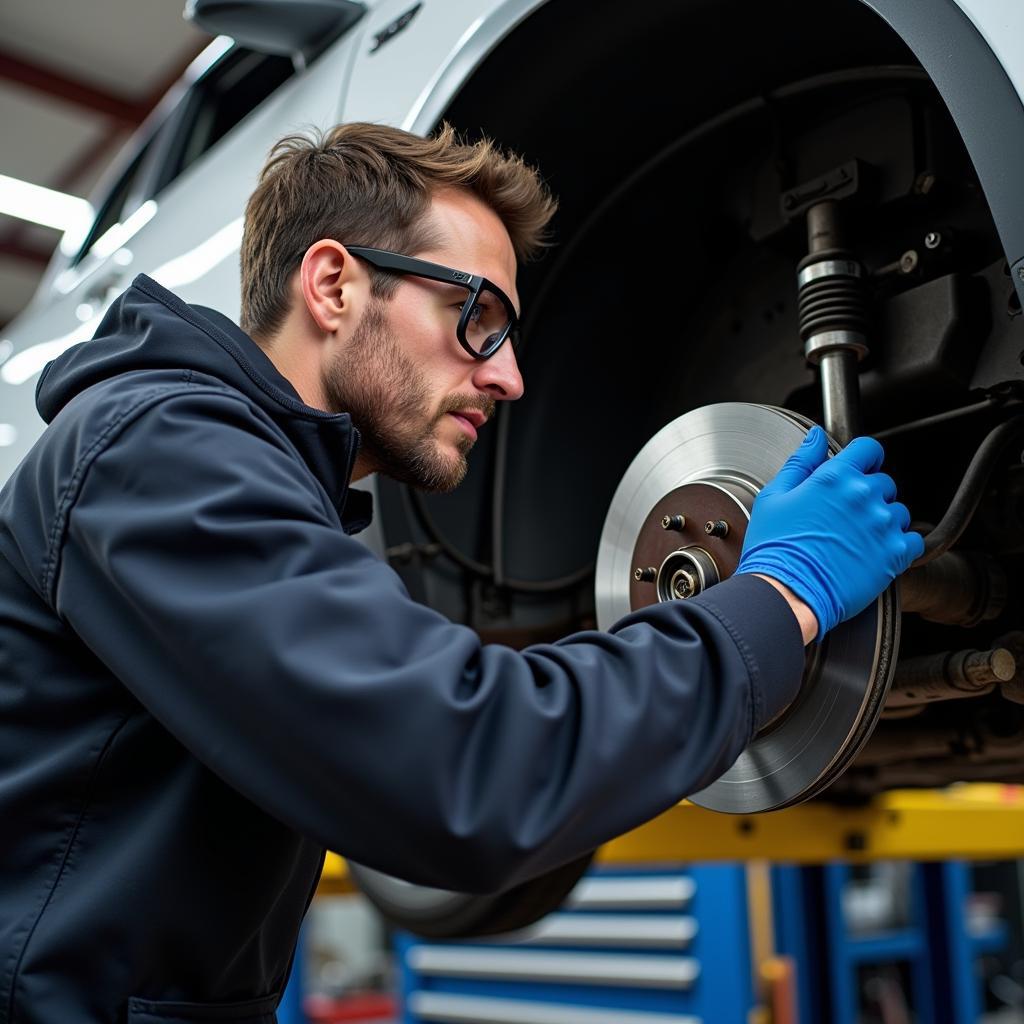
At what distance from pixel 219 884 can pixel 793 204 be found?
74 centimetres

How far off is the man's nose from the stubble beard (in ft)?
0.05

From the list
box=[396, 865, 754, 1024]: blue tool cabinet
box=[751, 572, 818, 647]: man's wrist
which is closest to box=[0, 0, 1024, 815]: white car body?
box=[751, 572, 818, 647]: man's wrist

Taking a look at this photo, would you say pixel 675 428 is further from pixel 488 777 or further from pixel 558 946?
pixel 558 946

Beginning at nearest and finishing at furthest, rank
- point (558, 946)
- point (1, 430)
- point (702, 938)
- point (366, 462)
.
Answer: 1. point (366, 462)
2. point (1, 430)
3. point (702, 938)
4. point (558, 946)

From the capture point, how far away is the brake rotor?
863 mm

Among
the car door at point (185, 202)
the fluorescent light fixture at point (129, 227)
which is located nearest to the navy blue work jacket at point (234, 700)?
the car door at point (185, 202)

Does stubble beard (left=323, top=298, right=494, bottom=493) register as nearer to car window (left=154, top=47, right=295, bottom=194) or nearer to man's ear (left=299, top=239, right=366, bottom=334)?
man's ear (left=299, top=239, right=366, bottom=334)

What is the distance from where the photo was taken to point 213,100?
2062 millimetres

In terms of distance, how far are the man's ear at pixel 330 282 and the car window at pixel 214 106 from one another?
1.07 m

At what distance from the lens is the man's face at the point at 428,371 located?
957 millimetres

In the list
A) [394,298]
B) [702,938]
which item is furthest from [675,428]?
[702,938]

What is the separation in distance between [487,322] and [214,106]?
130cm

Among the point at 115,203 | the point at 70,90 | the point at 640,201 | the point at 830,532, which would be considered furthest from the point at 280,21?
the point at 70,90

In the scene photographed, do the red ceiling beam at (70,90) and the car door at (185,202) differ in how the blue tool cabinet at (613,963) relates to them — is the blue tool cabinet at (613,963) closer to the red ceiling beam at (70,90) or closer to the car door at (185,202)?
the car door at (185,202)
